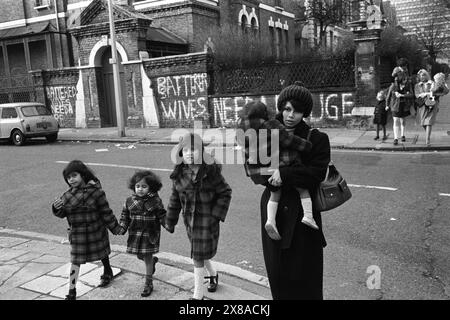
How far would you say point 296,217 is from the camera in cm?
296

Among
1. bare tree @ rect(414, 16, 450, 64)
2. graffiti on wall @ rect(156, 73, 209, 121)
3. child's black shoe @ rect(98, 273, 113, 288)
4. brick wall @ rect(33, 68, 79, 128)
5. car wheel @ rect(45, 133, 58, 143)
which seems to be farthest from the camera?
bare tree @ rect(414, 16, 450, 64)

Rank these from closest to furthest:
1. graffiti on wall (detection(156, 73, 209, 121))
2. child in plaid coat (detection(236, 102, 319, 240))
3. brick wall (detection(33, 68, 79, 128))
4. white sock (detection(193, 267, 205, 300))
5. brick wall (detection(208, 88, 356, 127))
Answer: child in plaid coat (detection(236, 102, 319, 240)) < white sock (detection(193, 267, 205, 300)) < brick wall (detection(208, 88, 356, 127)) < graffiti on wall (detection(156, 73, 209, 121)) < brick wall (detection(33, 68, 79, 128))

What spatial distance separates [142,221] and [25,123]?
1522 centimetres

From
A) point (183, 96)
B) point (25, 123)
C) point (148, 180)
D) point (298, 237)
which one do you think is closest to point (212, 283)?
point (148, 180)

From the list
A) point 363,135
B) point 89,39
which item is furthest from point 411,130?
point 89,39

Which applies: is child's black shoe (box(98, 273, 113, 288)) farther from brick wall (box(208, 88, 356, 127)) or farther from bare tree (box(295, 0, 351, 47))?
bare tree (box(295, 0, 351, 47))

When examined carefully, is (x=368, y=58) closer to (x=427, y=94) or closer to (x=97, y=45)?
(x=427, y=94)

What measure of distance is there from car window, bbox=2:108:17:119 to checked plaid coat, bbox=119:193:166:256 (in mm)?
15698

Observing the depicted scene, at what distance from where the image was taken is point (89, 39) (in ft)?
68.8

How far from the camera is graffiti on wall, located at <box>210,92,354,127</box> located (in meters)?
15.9

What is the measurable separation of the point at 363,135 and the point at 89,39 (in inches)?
522

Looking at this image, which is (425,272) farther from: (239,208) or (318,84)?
(318,84)

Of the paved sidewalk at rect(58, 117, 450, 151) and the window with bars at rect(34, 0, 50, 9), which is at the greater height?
the window with bars at rect(34, 0, 50, 9)

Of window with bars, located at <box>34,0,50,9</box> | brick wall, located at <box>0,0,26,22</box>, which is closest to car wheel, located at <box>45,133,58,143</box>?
window with bars, located at <box>34,0,50,9</box>
